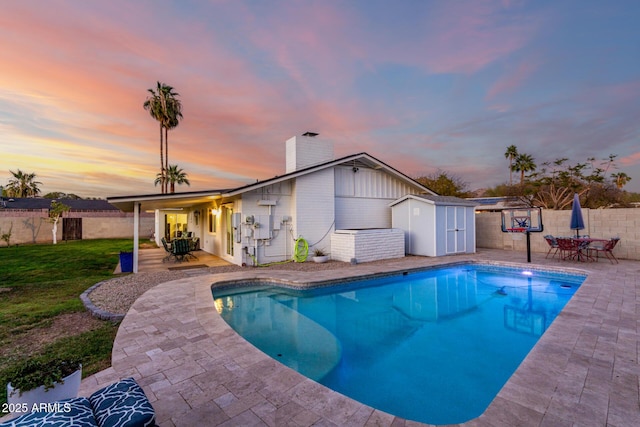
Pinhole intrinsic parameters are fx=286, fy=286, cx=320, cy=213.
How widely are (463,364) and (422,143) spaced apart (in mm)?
15765

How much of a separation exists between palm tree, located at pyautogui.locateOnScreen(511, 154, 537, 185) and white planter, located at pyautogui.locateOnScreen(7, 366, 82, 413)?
1355 inches

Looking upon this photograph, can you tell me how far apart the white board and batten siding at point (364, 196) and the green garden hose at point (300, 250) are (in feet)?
6.95

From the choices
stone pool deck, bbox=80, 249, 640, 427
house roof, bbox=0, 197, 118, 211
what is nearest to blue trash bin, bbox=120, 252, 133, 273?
stone pool deck, bbox=80, 249, 640, 427

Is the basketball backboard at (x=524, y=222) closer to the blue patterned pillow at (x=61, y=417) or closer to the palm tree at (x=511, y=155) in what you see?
the blue patterned pillow at (x=61, y=417)

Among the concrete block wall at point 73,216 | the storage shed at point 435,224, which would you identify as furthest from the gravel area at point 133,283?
the concrete block wall at point 73,216

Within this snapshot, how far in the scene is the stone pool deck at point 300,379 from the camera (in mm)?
2385

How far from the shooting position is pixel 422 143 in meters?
17.8

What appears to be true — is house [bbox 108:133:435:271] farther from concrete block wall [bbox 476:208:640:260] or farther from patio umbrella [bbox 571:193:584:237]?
patio umbrella [bbox 571:193:584:237]

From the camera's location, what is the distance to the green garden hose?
1128 cm

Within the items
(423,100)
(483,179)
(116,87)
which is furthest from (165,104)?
(483,179)

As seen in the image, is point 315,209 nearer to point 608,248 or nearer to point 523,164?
point 608,248

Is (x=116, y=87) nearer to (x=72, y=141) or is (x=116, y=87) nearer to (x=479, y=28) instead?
(x=72, y=141)

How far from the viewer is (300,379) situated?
119 inches

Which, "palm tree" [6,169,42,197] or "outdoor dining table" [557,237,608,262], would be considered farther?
"palm tree" [6,169,42,197]
